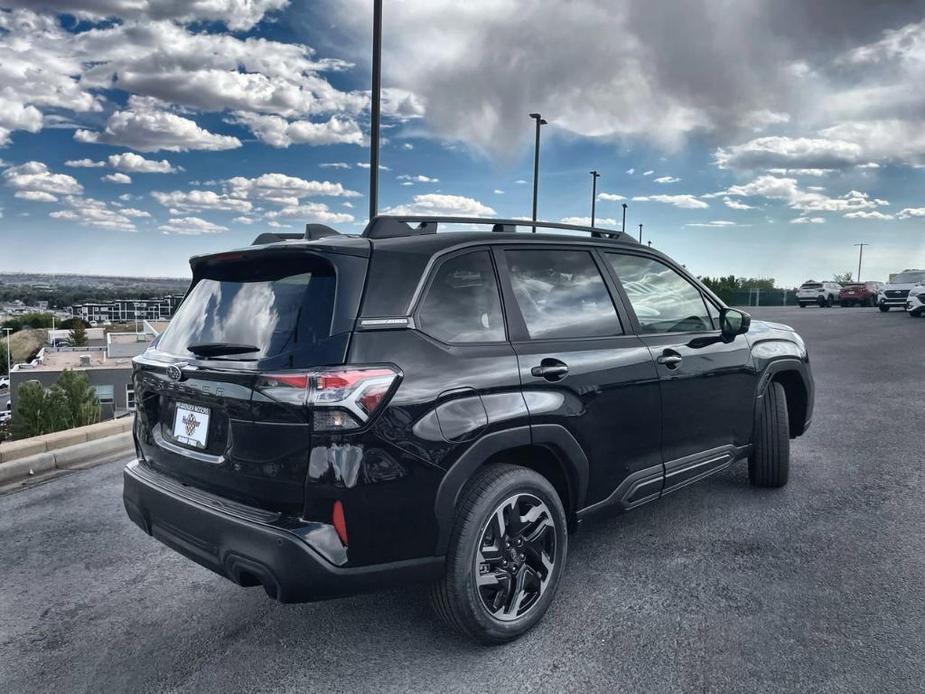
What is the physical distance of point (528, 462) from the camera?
3.15 metres

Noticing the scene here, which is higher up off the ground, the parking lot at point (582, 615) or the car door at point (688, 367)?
the car door at point (688, 367)

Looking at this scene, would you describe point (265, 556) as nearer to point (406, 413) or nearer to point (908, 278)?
point (406, 413)

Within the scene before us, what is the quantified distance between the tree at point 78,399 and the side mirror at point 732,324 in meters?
8.51

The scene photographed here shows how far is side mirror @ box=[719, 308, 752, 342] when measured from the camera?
425cm

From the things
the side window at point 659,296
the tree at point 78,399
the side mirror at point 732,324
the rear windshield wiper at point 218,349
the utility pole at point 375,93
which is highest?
the utility pole at point 375,93

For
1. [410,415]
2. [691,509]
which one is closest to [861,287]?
[691,509]

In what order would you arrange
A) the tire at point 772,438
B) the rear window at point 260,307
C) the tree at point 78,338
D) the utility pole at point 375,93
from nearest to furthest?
the rear window at point 260,307
the tire at point 772,438
the utility pole at point 375,93
the tree at point 78,338

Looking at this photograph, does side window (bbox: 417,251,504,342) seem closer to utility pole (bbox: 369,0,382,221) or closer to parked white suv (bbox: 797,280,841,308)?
utility pole (bbox: 369,0,382,221)

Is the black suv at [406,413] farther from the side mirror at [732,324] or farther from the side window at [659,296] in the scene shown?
the side mirror at [732,324]

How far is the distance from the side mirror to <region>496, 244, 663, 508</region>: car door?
2.90ft

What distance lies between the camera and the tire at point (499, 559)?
272 centimetres

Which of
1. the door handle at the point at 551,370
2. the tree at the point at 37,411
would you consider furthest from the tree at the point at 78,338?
→ the door handle at the point at 551,370

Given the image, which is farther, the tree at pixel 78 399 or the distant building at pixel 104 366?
the distant building at pixel 104 366

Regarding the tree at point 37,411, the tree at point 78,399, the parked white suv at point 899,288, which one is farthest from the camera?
the parked white suv at point 899,288
